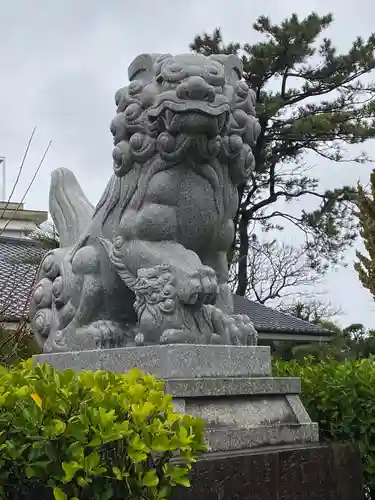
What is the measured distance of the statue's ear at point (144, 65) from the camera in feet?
11.4

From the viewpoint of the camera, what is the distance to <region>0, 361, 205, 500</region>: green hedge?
84.7 inches

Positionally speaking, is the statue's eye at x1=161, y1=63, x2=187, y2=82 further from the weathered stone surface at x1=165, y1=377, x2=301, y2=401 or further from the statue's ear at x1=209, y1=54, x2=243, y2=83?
the weathered stone surface at x1=165, y1=377, x2=301, y2=401

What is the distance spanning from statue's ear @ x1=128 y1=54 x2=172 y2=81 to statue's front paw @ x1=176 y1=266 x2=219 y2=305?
952 millimetres

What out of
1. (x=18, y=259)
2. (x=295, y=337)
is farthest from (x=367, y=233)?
(x=18, y=259)

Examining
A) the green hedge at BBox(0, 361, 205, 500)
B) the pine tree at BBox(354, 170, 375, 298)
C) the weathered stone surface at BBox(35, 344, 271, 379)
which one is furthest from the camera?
the pine tree at BBox(354, 170, 375, 298)

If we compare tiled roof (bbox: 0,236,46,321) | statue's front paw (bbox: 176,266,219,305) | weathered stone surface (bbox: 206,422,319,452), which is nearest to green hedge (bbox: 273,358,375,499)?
weathered stone surface (bbox: 206,422,319,452)

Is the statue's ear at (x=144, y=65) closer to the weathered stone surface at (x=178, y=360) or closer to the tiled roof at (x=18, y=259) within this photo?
the weathered stone surface at (x=178, y=360)

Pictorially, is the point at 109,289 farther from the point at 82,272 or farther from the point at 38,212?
the point at 38,212

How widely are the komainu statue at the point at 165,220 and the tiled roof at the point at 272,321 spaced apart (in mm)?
11333

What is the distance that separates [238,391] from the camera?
319 cm

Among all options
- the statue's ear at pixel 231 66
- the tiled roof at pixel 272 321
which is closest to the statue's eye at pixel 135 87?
the statue's ear at pixel 231 66

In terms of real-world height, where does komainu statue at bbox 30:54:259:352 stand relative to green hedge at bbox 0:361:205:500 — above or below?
above

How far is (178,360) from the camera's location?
3.04 m

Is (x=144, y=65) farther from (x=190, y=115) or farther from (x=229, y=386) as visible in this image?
(x=229, y=386)
